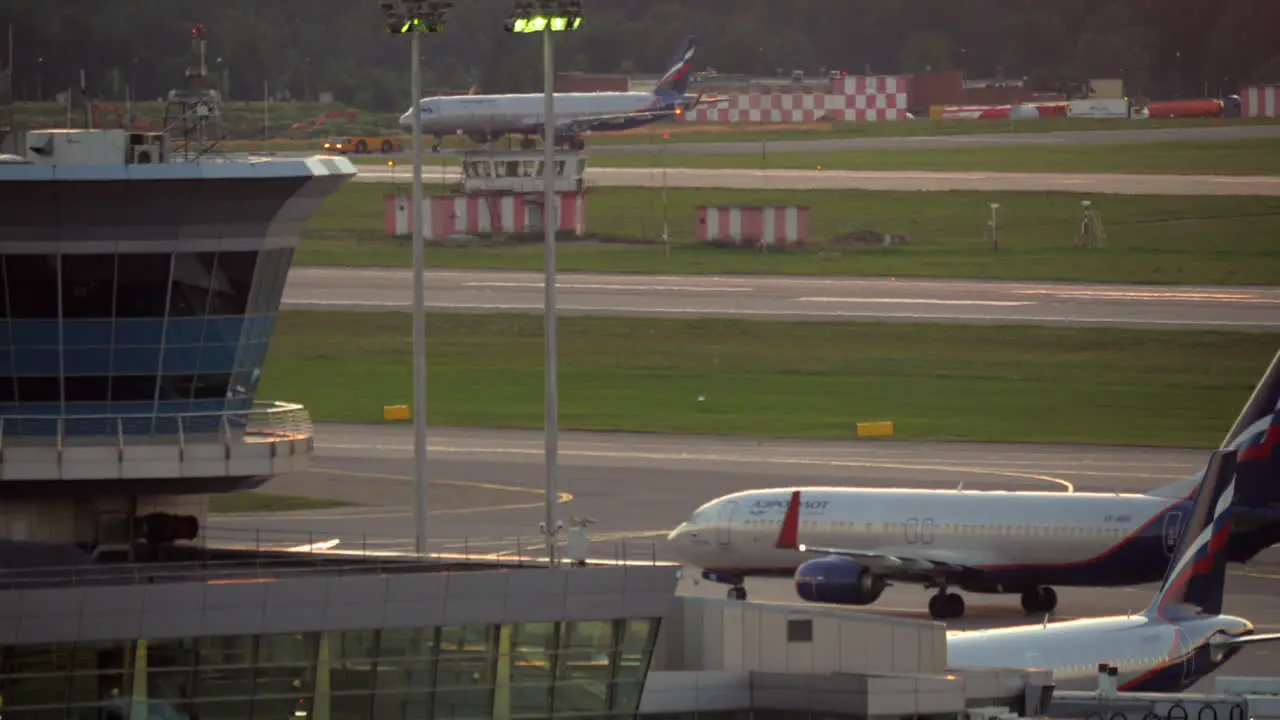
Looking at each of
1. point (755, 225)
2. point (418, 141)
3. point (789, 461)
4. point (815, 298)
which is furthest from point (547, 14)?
point (755, 225)

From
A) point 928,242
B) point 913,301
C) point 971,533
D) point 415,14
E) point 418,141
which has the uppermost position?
point 415,14

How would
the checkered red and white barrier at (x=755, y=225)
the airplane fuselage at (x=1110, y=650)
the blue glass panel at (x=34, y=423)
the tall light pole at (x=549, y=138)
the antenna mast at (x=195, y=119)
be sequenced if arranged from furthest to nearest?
the checkered red and white barrier at (x=755, y=225)
the tall light pole at (x=549, y=138)
the airplane fuselage at (x=1110, y=650)
the antenna mast at (x=195, y=119)
the blue glass panel at (x=34, y=423)

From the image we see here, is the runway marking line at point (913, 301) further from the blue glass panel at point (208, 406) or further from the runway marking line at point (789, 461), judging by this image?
the blue glass panel at point (208, 406)

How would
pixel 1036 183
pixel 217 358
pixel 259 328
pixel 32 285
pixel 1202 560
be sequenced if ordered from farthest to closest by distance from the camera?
1. pixel 1036 183
2. pixel 1202 560
3. pixel 259 328
4. pixel 217 358
5. pixel 32 285

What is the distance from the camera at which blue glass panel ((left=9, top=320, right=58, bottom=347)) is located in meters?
32.1


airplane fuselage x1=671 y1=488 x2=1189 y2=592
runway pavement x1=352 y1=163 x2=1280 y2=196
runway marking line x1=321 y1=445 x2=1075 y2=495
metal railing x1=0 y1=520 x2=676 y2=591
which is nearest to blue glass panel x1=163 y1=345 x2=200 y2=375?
metal railing x1=0 y1=520 x2=676 y2=591

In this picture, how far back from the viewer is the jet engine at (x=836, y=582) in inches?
2694

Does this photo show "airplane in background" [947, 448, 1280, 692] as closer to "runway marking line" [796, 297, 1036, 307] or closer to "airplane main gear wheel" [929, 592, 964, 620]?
"airplane main gear wheel" [929, 592, 964, 620]

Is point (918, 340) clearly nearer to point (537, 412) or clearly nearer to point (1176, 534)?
point (537, 412)

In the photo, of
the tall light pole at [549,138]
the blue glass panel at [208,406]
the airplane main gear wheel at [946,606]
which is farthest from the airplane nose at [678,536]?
the blue glass panel at [208,406]

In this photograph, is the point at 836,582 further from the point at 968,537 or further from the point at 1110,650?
the point at 1110,650

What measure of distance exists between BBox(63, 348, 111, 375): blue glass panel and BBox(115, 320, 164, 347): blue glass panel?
0.80 ft

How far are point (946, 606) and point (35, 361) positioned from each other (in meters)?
41.4

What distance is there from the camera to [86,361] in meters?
32.3
